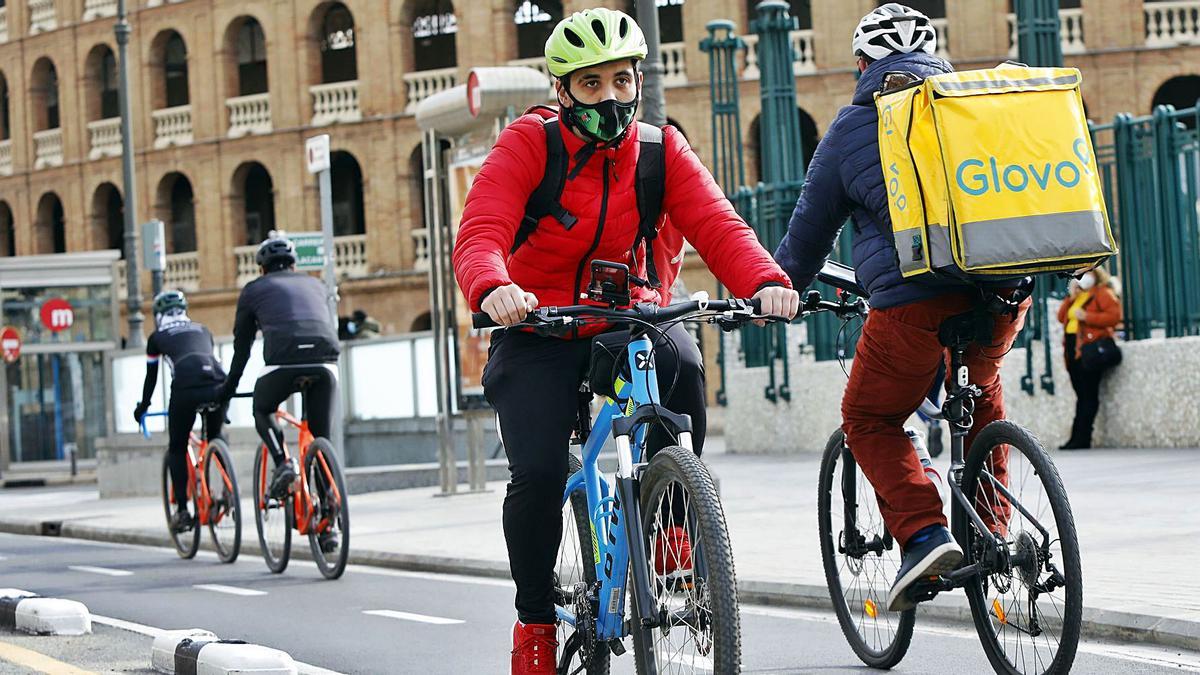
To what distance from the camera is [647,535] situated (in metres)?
4.85

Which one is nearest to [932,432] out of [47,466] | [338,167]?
[47,466]

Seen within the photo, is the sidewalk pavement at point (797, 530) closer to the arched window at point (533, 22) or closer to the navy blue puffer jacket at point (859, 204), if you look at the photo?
the navy blue puffer jacket at point (859, 204)

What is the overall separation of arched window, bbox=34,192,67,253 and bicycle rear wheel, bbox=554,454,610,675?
148ft

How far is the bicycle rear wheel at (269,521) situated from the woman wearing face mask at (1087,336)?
25.7 feet

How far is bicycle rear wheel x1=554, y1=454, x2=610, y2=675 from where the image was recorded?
521 cm

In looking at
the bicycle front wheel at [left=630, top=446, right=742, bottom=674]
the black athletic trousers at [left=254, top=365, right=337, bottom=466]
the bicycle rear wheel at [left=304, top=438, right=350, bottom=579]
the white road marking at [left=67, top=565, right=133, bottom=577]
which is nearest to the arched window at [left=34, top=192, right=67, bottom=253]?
the white road marking at [left=67, top=565, right=133, bottom=577]

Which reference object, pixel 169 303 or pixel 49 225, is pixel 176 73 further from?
pixel 169 303

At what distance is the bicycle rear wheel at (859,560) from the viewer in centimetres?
623

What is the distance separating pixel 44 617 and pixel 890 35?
4715mm

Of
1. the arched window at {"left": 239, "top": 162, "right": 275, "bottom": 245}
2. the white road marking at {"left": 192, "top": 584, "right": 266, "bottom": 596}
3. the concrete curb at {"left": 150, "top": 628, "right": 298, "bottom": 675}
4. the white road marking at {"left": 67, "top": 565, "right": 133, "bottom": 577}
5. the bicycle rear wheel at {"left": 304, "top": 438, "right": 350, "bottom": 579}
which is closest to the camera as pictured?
the concrete curb at {"left": 150, "top": 628, "right": 298, "bottom": 675}

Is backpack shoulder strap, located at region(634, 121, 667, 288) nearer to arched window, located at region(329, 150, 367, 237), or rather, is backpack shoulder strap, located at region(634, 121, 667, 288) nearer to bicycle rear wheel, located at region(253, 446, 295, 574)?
bicycle rear wheel, located at region(253, 446, 295, 574)

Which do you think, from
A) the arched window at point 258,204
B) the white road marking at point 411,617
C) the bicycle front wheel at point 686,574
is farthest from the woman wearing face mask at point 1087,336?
the arched window at point 258,204

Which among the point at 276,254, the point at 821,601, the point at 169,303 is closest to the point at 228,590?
the point at 276,254

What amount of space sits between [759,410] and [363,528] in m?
8.23
